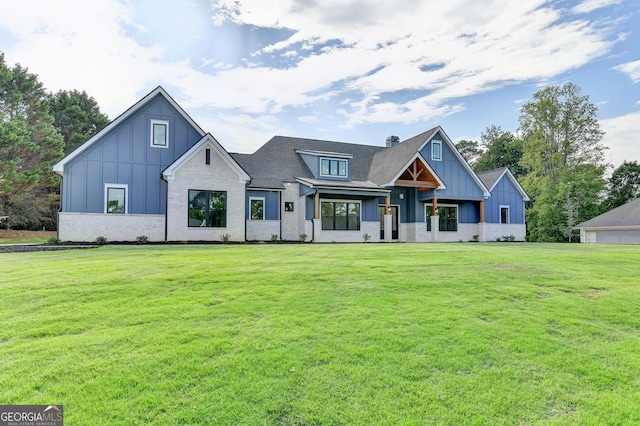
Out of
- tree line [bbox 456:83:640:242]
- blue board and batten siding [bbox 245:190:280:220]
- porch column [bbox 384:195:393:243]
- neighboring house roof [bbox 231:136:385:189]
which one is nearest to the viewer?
blue board and batten siding [bbox 245:190:280:220]

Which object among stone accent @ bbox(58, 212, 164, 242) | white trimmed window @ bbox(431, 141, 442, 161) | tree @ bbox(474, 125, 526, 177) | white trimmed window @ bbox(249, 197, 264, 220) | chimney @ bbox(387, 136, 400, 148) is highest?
tree @ bbox(474, 125, 526, 177)

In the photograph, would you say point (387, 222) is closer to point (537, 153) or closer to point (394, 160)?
point (394, 160)

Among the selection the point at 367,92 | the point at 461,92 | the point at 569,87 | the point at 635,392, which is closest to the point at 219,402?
the point at 635,392

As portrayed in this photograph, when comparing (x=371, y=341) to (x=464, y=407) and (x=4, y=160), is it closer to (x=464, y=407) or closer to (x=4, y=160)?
(x=464, y=407)

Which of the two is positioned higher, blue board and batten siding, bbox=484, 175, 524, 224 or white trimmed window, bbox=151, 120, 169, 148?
white trimmed window, bbox=151, 120, 169, 148

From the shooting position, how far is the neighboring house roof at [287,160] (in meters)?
22.1

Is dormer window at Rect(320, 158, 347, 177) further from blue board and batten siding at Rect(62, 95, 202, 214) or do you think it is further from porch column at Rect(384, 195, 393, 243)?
blue board and batten siding at Rect(62, 95, 202, 214)

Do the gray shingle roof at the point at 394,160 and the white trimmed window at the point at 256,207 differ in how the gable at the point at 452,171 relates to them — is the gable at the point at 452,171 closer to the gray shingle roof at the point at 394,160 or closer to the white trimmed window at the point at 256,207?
the gray shingle roof at the point at 394,160

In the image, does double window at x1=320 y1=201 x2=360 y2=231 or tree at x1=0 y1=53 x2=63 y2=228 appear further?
tree at x1=0 y1=53 x2=63 y2=228

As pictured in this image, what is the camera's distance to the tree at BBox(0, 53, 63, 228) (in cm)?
2672

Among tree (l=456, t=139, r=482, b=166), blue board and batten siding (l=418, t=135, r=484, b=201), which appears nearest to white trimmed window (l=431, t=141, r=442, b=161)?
blue board and batten siding (l=418, t=135, r=484, b=201)

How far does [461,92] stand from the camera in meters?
30.5

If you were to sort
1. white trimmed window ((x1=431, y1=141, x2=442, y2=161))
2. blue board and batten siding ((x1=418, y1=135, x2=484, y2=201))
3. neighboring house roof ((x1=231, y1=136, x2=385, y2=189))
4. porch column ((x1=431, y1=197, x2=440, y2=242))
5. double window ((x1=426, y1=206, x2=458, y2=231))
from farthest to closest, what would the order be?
double window ((x1=426, y1=206, x2=458, y2=231)) < white trimmed window ((x1=431, y1=141, x2=442, y2=161)) < blue board and batten siding ((x1=418, y1=135, x2=484, y2=201)) < porch column ((x1=431, y1=197, x2=440, y2=242)) < neighboring house roof ((x1=231, y1=136, x2=385, y2=189))

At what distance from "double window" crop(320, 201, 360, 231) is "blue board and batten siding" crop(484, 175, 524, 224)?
10.7 m
